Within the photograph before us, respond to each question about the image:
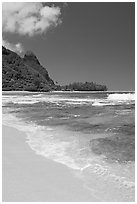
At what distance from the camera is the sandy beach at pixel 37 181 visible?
484 centimetres

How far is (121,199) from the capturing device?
4.93 meters

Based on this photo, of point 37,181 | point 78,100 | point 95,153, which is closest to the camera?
point 37,181

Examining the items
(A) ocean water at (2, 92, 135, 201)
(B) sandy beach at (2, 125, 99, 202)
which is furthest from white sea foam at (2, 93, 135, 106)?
(B) sandy beach at (2, 125, 99, 202)

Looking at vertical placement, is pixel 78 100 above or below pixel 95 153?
above

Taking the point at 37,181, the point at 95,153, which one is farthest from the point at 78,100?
the point at 37,181

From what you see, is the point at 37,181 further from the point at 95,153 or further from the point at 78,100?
the point at 78,100

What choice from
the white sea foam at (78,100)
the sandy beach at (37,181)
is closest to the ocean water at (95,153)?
the sandy beach at (37,181)

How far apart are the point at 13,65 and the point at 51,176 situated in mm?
197992

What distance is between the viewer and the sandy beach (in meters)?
4.84

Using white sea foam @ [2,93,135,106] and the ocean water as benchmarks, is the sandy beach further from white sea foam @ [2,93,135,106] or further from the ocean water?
white sea foam @ [2,93,135,106]

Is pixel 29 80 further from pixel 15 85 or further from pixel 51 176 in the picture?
pixel 51 176

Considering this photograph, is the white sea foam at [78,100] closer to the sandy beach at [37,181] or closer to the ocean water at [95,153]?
the ocean water at [95,153]

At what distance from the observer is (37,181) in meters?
5.56

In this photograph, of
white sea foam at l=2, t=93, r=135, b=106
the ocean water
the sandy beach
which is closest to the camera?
the sandy beach
